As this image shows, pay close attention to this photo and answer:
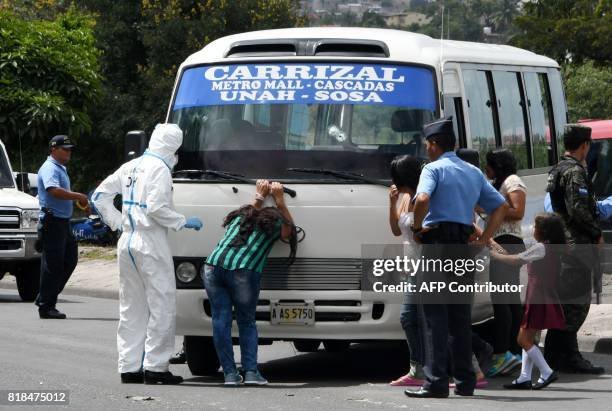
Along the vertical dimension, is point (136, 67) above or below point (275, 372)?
above

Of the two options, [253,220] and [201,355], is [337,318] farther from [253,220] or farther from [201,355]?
[201,355]

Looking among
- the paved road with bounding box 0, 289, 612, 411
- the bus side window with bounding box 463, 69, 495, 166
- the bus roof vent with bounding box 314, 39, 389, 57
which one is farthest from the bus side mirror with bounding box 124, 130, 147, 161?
the bus side window with bounding box 463, 69, 495, 166

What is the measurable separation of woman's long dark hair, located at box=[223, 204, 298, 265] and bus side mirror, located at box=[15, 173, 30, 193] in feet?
31.6

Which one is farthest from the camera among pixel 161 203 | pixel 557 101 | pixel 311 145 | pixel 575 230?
pixel 557 101

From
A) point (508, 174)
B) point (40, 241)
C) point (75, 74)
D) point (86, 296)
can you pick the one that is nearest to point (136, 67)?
point (75, 74)

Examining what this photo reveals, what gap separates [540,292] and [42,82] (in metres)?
16.8

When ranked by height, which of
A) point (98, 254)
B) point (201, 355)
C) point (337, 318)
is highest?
point (337, 318)

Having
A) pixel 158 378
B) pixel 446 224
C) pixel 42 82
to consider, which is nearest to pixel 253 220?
pixel 158 378

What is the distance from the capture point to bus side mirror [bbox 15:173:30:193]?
19938 mm

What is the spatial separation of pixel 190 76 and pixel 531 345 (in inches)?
137

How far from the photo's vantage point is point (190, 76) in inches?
473

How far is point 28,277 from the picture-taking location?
65.4 ft

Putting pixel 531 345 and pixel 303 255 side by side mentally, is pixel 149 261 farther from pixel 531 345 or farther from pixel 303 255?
pixel 531 345

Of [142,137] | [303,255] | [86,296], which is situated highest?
[142,137]
